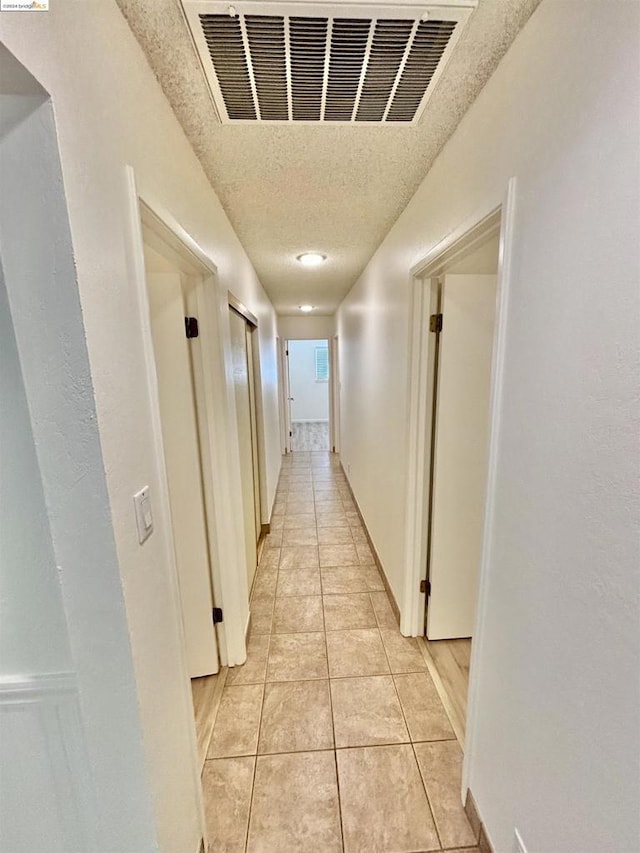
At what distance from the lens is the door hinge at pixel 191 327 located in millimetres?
1507

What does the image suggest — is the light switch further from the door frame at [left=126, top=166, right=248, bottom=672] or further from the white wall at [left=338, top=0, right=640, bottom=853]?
the white wall at [left=338, top=0, right=640, bottom=853]

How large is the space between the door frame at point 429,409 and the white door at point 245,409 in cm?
99

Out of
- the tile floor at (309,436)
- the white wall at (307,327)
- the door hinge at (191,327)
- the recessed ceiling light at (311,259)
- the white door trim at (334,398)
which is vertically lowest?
the tile floor at (309,436)

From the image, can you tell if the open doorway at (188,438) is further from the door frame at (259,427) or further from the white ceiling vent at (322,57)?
the door frame at (259,427)

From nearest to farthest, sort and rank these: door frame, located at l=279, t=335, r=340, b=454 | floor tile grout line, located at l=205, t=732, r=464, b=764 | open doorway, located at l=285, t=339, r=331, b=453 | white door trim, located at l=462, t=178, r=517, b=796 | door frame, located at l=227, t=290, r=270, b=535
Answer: white door trim, located at l=462, t=178, r=517, b=796, floor tile grout line, located at l=205, t=732, r=464, b=764, door frame, located at l=227, t=290, r=270, b=535, door frame, located at l=279, t=335, r=340, b=454, open doorway, located at l=285, t=339, r=331, b=453

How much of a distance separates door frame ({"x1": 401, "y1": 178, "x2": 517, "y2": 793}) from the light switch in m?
0.95

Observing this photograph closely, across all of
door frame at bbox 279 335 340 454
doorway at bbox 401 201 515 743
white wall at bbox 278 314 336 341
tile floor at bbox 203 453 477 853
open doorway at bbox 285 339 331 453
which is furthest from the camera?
open doorway at bbox 285 339 331 453

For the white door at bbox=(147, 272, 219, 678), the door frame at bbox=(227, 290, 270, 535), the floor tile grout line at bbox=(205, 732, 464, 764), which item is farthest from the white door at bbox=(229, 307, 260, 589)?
the floor tile grout line at bbox=(205, 732, 464, 764)

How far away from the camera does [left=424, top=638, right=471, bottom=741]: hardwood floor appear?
5.18 ft

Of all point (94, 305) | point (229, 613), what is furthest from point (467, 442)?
point (94, 305)

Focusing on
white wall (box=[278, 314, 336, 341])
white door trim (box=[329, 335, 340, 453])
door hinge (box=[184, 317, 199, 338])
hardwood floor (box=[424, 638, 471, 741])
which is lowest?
hardwood floor (box=[424, 638, 471, 741])

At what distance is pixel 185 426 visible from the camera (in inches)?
60.9

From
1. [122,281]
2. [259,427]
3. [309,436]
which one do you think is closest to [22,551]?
[122,281]

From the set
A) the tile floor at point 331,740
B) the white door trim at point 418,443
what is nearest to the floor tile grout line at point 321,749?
the tile floor at point 331,740
